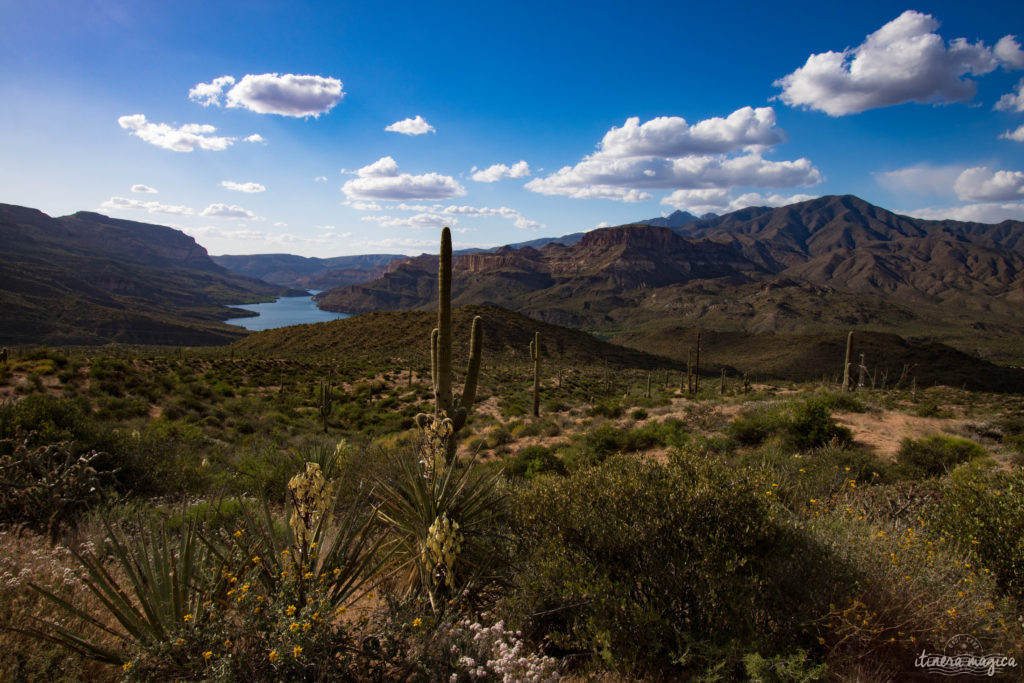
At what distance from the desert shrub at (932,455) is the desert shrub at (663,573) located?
7.57 metres

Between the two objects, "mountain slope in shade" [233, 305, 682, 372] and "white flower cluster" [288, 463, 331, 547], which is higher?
"white flower cluster" [288, 463, 331, 547]

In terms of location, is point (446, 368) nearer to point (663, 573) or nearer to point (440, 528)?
point (440, 528)

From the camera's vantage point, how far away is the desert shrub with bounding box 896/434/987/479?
932cm

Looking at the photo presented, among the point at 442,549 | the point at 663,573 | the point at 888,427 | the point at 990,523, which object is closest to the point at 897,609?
the point at 663,573

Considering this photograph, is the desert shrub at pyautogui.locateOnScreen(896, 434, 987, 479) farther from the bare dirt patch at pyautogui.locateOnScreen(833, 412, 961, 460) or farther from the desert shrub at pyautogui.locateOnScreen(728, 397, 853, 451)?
the desert shrub at pyautogui.locateOnScreen(728, 397, 853, 451)

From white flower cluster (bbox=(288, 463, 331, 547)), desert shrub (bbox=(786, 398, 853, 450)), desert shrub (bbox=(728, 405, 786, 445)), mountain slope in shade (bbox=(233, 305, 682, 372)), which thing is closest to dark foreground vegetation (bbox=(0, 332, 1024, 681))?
white flower cluster (bbox=(288, 463, 331, 547))

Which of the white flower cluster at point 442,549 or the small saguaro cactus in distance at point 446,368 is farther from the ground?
the small saguaro cactus in distance at point 446,368

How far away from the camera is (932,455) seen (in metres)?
9.81

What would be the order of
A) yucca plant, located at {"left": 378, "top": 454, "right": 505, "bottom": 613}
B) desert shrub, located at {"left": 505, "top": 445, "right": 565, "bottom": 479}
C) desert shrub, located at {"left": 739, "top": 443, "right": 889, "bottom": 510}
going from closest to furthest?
1. yucca plant, located at {"left": 378, "top": 454, "right": 505, "bottom": 613}
2. desert shrub, located at {"left": 739, "top": 443, "right": 889, "bottom": 510}
3. desert shrub, located at {"left": 505, "top": 445, "right": 565, "bottom": 479}

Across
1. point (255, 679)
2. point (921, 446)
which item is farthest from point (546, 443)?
point (255, 679)

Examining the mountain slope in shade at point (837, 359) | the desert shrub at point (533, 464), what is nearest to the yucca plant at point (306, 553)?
the desert shrub at point (533, 464)

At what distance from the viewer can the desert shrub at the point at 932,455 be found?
9.32m

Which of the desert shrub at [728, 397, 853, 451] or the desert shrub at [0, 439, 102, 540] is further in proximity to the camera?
the desert shrub at [728, 397, 853, 451]

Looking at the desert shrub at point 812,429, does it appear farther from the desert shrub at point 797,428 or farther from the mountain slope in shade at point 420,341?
the mountain slope in shade at point 420,341
